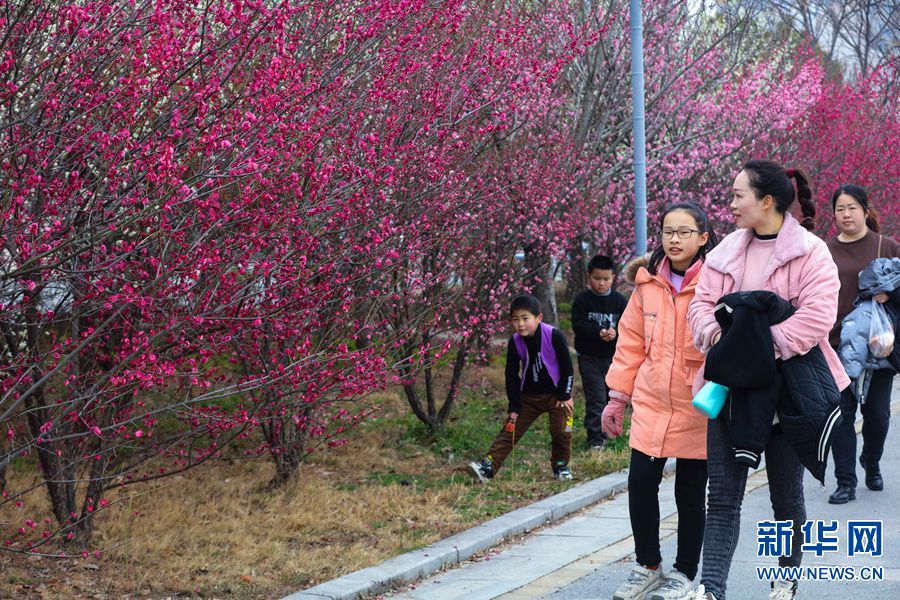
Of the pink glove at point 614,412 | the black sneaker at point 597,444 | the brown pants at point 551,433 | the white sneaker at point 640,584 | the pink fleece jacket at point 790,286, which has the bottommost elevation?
the black sneaker at point 597,444

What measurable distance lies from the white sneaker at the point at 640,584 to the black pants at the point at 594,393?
15.1 ft

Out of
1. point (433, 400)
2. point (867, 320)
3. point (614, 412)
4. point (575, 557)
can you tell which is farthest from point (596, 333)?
point (614, 412)

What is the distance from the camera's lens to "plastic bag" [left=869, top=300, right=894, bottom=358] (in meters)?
7.14

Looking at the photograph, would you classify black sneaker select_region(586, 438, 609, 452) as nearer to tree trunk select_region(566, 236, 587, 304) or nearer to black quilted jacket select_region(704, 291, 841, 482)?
black quilted jacket select_region(704, 291, 841, 482)

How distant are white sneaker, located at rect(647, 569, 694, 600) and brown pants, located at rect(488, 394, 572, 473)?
11.3 feet

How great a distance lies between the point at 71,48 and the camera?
4.99m

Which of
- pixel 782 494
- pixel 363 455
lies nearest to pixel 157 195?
pixel 782 494

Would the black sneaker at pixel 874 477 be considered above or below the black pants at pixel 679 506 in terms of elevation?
below

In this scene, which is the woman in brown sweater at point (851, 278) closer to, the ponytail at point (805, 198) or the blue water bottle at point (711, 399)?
the ponytail at point (805, 198)

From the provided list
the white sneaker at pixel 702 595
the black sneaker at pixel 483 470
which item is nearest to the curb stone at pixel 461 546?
the black sneaker at pixel 483 470

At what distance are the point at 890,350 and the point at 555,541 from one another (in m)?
2.34

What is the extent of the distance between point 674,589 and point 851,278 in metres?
3.19

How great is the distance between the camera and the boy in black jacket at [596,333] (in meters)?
9.92

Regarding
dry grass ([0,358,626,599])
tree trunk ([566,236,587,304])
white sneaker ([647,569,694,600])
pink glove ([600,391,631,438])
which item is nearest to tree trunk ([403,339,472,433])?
dry grass ([0,358,626,599])
